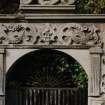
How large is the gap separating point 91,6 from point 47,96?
7.94 metres

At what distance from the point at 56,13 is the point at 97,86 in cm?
206

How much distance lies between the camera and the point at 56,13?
17.6m

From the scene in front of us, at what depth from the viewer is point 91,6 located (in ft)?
81.7

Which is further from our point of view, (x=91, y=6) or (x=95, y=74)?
(x=91, y=6)

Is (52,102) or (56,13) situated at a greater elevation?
(56,13)

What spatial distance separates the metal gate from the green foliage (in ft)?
22.9

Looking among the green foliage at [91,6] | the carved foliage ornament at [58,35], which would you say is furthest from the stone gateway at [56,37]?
the green foliage at [91,6]

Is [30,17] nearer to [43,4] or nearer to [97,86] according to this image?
[43,4]

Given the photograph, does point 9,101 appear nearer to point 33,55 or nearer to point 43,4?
point 33,55

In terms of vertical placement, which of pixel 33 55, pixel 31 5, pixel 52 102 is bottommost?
pixel 52 102

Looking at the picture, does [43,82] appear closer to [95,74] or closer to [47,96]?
[47,96]

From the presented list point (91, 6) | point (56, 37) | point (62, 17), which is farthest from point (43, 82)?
point (91, 6)

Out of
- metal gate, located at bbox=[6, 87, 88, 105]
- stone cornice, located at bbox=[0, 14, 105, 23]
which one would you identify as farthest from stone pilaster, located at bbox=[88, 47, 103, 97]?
stone cornice, located at bbox=[0, 14, 105, 23]

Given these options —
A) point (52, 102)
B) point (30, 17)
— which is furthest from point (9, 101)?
point (30, 17)
